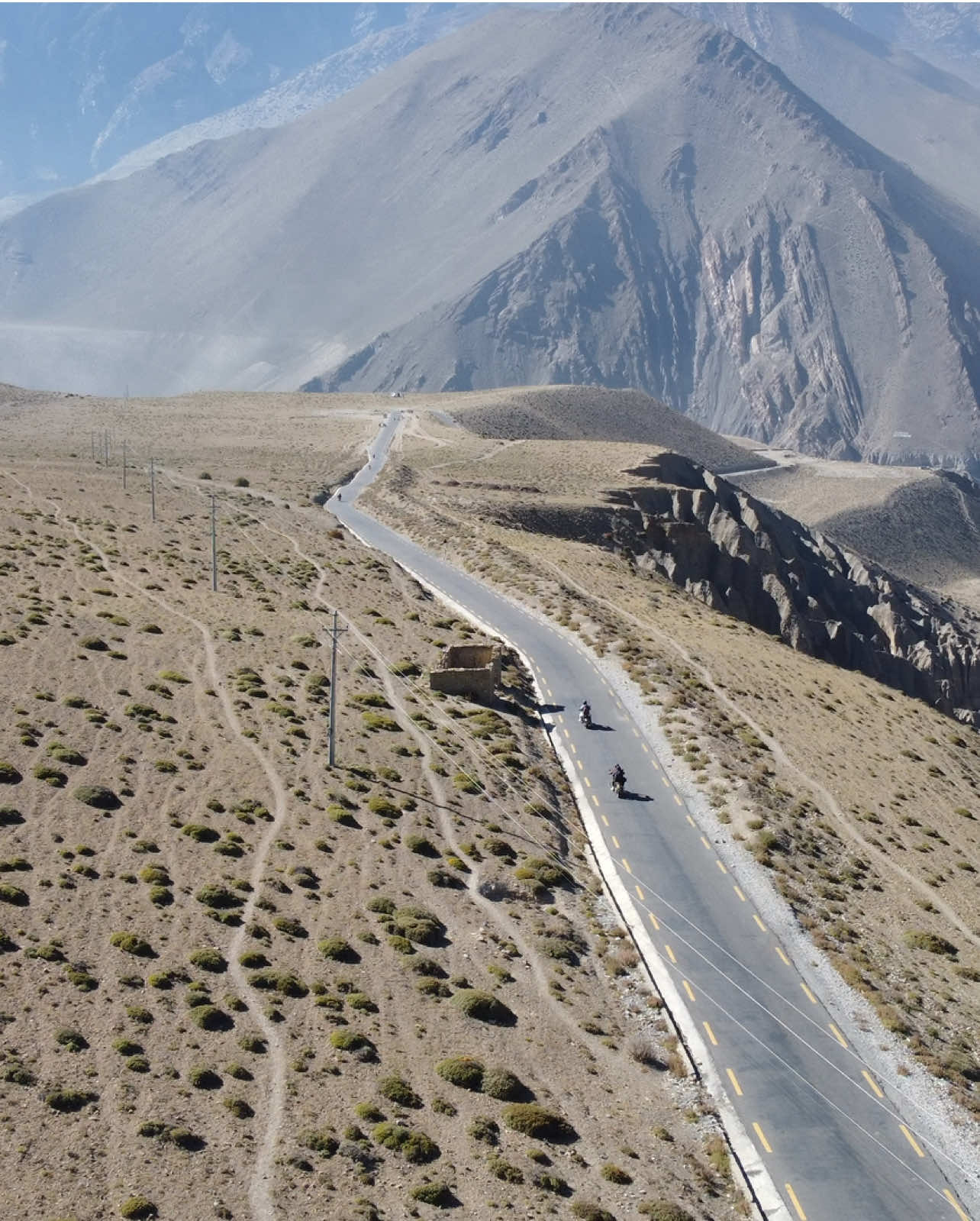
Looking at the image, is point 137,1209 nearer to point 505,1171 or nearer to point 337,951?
point 505,1171

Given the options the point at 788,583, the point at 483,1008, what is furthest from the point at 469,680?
the point at 788,583

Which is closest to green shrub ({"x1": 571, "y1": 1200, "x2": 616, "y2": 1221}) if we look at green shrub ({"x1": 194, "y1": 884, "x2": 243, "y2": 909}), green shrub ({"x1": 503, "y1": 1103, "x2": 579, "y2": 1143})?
green shrub ({"x1": 503, "y1": 1103, "x2": 579, "y2": 1143})

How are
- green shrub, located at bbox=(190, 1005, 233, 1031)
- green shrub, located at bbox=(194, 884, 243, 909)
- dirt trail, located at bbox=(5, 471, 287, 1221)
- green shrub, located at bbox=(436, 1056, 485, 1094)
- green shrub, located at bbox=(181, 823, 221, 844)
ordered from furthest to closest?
1. green shrub, located at bbox=(181, 823, 221, 844)
2. green shrub, located at bbox=(194, 884, 243, 909)
3. green shrub, located at bbox=(190, 1005, 233, 1031)
4. green shrub, located at bbox=(436, 1056, 485, 1094)
5. dirt trail, located at bbox=(5, 471, 287, 1221)

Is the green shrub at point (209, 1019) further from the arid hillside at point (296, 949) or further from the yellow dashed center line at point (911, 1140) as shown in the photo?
the yellow dashed center line at point (911, 1140)

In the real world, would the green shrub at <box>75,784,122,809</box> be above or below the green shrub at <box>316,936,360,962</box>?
above

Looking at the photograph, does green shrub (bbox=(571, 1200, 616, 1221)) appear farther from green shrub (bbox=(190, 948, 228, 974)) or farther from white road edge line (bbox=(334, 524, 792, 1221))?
green shrub (bbox=(190, 948, 228, 974))

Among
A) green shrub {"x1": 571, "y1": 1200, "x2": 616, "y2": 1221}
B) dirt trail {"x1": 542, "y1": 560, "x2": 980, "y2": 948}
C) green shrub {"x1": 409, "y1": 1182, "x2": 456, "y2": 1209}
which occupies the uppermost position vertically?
dirt trail {"x1": 542, "y1": 560, "x2": 980, "y2": 948}
